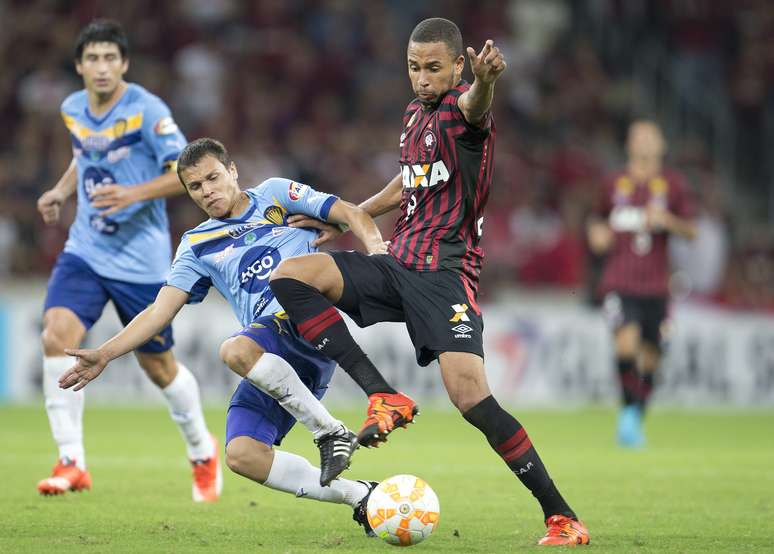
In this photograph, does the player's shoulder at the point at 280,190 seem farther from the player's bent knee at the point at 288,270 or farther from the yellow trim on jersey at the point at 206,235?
the player's bent knee at the point at 288,270

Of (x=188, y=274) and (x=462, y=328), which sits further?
(x=188, y=274)

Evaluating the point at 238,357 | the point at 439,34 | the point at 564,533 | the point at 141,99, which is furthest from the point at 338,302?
the point at 141,99

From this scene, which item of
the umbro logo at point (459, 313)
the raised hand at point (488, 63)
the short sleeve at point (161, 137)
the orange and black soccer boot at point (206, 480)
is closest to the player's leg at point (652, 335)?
Result: the orange and black soccer boot at point (206, 480)

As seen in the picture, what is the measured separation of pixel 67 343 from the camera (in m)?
7.76

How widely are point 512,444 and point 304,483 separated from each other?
3.47ft

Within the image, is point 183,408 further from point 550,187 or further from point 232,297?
point 550,187

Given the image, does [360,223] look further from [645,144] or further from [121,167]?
[645,144]

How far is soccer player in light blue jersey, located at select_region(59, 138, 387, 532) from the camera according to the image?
621cm

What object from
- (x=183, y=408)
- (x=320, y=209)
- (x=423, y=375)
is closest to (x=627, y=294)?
(x=423, y=375)

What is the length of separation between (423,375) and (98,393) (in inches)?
142

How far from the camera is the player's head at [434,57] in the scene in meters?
5.91

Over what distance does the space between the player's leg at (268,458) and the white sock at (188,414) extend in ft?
5.21

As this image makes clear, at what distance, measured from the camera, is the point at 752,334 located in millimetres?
15422

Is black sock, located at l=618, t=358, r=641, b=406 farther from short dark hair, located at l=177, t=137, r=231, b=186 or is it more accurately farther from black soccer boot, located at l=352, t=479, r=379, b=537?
short dark hair, located at l=177, t=137, r=231, b=186
